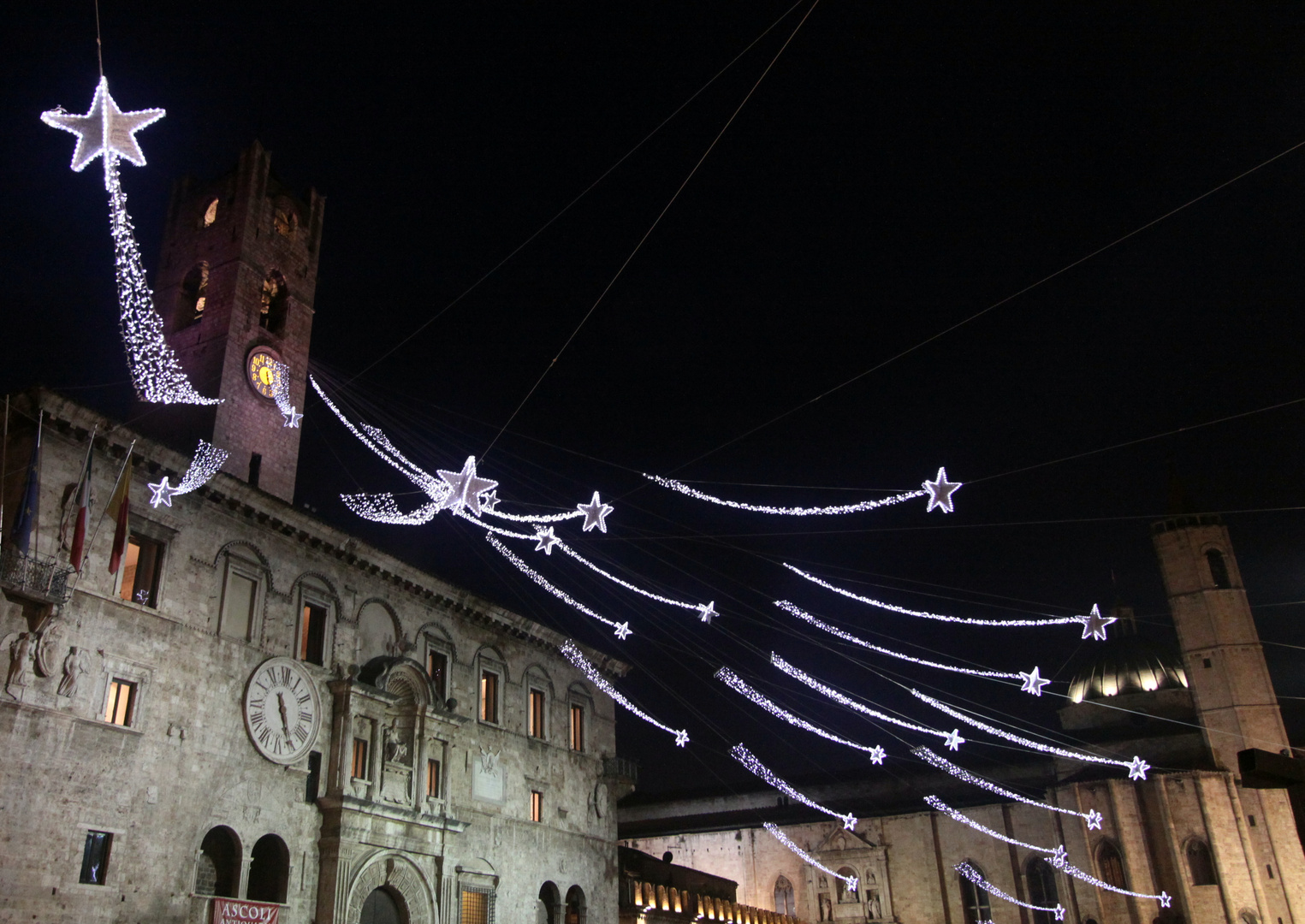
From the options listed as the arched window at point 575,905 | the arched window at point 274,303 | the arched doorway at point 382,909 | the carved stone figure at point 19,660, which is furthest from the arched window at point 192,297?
the arched window at point 575,905

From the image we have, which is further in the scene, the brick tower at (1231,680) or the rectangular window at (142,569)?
the brick tower at (1231,680)

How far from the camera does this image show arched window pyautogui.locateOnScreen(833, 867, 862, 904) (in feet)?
191

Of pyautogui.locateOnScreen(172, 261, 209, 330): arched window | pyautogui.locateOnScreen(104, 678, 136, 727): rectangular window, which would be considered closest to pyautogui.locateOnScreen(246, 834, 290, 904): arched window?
pyautogui.locateOnScreen(104, 678, 136, 727): rectangular window

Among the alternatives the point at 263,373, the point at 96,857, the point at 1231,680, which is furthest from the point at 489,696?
the point at 1231,680

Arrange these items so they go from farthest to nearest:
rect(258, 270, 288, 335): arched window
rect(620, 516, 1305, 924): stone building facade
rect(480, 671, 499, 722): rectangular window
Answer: rect(620, 516, 1305, 924): stone building facade → rect(258, 270, 288, 335): arched window → rect(480, 671, 499, 722): rectangular window

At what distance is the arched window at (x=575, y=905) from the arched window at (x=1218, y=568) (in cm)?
4550

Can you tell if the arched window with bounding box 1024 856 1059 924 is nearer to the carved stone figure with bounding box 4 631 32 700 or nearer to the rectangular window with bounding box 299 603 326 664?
the rectangular window with bounding box 299 603 326 664

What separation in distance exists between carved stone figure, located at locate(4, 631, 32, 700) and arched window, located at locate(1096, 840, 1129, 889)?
2113 inches

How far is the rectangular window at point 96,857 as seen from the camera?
58.9 ft

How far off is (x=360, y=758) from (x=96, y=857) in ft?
23.3

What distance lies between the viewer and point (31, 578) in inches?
691

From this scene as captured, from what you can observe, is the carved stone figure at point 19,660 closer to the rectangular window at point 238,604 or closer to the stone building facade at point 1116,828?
the rectangular window at point 238,604

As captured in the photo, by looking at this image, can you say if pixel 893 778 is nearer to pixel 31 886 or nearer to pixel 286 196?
pixel 286 196

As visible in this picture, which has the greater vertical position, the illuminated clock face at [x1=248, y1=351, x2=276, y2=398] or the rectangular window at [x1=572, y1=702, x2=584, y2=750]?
the illuminated clock face at [x1=248, y1=351, x2=276, y2=398]
